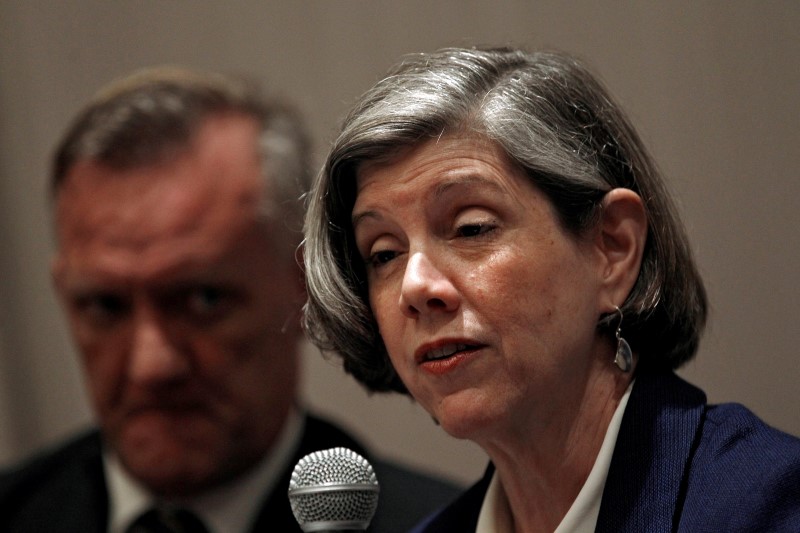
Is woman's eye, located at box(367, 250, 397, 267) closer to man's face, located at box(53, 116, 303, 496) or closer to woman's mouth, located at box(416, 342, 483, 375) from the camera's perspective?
woman's mouth, located at box(416, 342, 483, 375)

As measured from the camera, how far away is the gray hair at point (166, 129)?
11.3 ft

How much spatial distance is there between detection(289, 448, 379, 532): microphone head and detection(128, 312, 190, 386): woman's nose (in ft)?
4.82

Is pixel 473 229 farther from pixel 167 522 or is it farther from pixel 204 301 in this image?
pixel 167 522

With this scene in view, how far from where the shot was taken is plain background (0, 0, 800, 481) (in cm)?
338

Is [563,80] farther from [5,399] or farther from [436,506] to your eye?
[5,399]

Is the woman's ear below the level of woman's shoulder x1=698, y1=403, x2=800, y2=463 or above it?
above

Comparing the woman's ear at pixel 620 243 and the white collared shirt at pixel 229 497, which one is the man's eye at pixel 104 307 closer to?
the white collared shirt at pixel 229 497

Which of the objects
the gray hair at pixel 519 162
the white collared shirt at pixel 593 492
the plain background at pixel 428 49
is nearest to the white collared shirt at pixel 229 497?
the plain background at pixel 428 49

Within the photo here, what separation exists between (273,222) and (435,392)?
1.60 m

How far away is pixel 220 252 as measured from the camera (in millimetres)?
3344

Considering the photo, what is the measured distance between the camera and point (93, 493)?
3.48m

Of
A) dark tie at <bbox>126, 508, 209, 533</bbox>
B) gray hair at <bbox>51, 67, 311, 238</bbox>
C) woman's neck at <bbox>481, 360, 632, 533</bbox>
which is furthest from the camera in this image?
gray hair at <bbox>51, 67, 311, 238</bbox>

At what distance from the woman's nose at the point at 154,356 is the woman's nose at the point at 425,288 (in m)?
1.47

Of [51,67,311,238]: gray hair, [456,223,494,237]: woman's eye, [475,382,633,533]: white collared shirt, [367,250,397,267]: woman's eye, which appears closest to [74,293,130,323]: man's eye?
[51,67,311,238]: gray hair
